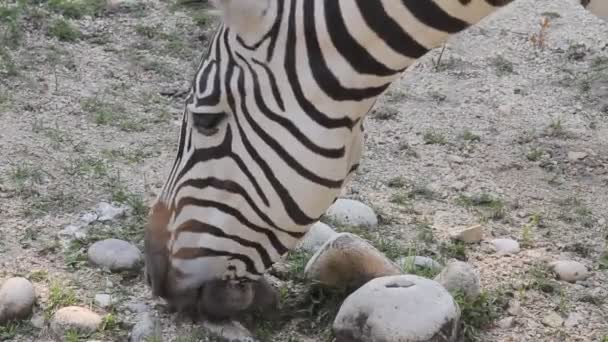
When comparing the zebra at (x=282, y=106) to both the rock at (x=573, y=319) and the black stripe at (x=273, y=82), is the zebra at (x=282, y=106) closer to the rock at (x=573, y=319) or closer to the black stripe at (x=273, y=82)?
the black stripe at (x=273, y=82)

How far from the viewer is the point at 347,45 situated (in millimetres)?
2410

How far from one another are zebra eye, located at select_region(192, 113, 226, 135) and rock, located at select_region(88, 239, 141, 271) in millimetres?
1300

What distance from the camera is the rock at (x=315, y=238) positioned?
12.8 feet

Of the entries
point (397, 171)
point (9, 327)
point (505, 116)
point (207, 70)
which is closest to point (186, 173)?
point (207, 70)

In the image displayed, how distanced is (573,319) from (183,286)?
1.61m

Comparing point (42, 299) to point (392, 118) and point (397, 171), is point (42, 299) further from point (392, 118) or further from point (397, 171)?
point (392, 118)

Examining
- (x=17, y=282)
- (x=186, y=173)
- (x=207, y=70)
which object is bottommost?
Result: (x=17, y=282)

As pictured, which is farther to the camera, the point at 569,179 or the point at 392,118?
the point at 392,118

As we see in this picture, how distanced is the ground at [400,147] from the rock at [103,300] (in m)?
0.04

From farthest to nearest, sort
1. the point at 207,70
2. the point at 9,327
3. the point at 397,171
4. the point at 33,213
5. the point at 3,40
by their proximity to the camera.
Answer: the point at 3,40 → the point at 397,171 → the point at 33,213 → the point at 9,327 → the point at 207,70

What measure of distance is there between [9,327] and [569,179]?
2965mm

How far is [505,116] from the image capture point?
18.5 ft

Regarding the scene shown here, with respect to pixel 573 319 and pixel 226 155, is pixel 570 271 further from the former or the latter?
pixel 226 155

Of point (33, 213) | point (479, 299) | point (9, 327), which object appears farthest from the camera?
point (33, 213)
